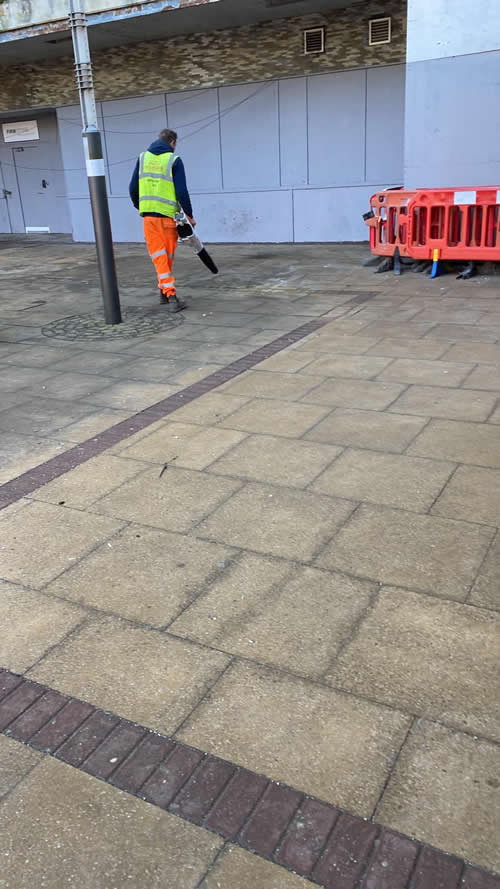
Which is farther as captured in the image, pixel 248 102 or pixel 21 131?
pixel 21 131

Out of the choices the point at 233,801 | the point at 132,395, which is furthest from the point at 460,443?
the point at 233,801

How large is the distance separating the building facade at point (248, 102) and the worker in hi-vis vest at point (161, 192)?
13.1ft

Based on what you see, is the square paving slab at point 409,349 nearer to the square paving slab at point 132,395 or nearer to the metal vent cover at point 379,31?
the square paving slab at point 132,395

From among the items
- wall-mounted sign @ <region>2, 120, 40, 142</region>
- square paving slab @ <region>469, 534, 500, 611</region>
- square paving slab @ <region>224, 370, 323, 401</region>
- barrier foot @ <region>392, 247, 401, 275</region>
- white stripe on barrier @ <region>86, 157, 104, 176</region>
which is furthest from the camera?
wall-mounted sign @ <region>2, 120, 40, 142</region>

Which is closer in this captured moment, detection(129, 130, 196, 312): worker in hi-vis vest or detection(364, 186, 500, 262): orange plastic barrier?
detection(129, 130, 196, 312): worker in hi-vis vest

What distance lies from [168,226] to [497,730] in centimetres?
696

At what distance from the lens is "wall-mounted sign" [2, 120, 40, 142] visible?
1875 centimetres

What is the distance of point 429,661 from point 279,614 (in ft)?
2.03

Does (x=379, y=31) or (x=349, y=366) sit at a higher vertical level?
(x=379, y=31)

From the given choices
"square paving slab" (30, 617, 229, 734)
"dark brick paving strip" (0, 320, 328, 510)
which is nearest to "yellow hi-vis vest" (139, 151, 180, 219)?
"dark brick paving strip" (0, 320, 328, 510)

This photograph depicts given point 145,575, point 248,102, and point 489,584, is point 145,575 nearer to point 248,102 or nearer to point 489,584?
point 489,584

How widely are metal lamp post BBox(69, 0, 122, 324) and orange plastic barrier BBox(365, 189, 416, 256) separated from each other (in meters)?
4.41

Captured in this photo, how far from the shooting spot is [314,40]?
13.4 m

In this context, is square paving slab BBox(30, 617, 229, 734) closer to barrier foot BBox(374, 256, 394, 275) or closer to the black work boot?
the black work boot
